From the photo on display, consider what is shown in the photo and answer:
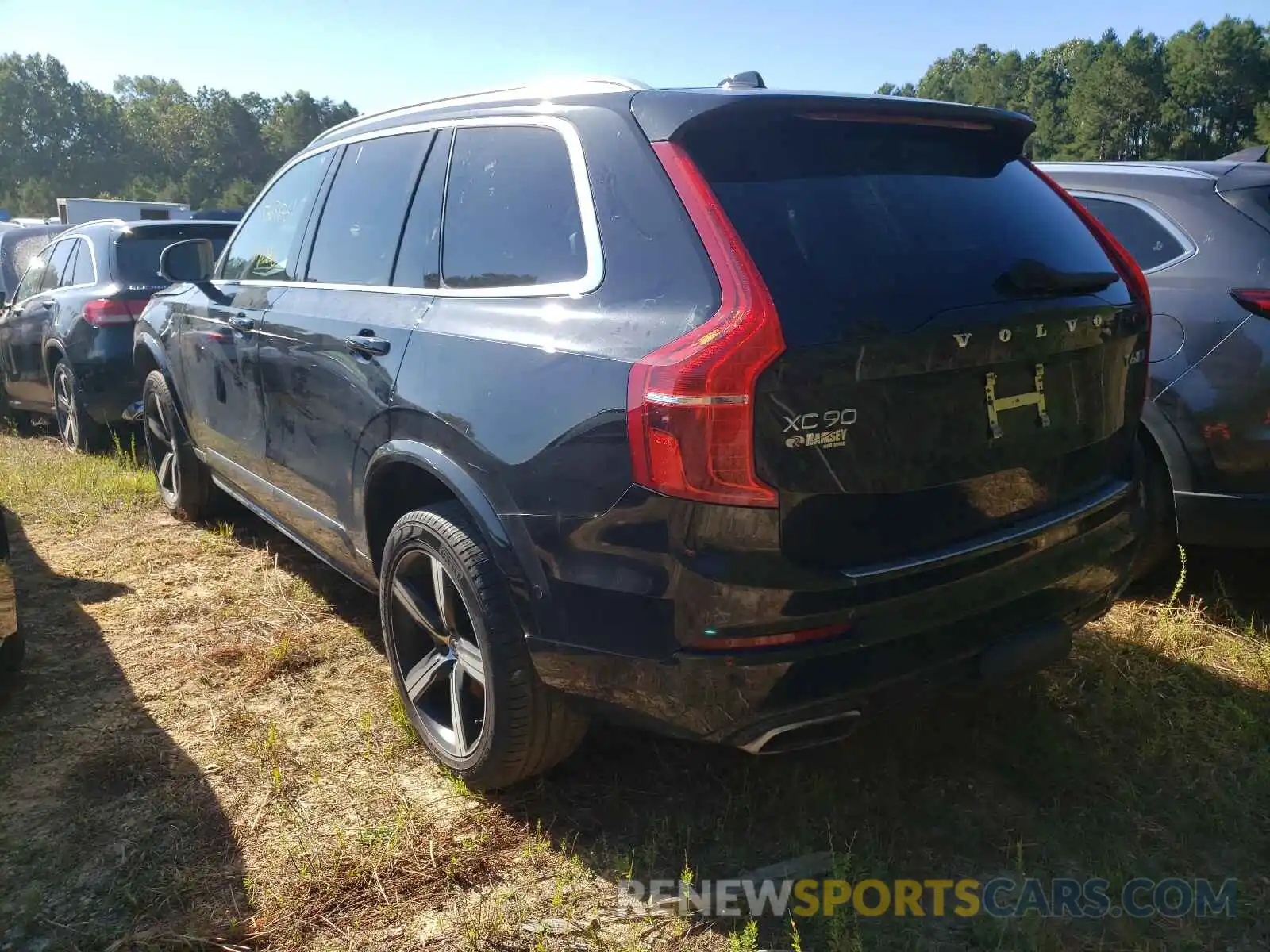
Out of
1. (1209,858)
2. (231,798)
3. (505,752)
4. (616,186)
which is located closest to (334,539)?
(231,798)

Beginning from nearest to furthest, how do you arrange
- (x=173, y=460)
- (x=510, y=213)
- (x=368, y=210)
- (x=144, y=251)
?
(x=510, y=213) < (x=368, y=210) < (x=173, y=460) < (x=144, y=251)

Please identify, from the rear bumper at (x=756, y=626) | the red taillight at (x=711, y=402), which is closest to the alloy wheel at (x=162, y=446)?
the rear bumper at (x=756, y=626)

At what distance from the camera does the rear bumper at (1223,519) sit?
137 inches

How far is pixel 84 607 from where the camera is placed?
423 centimetres

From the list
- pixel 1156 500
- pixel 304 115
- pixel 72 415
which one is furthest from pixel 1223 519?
pixel 304 115

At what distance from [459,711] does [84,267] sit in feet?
19.5

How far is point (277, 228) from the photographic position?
4.08 m

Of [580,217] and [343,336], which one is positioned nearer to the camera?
[580,217]

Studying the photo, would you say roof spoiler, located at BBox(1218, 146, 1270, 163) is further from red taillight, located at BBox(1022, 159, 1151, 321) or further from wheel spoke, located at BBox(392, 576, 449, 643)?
wheel spoke, located at BBox(392, 576, 449, 643)

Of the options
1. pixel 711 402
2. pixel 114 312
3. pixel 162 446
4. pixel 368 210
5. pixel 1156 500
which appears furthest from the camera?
pixel 114 312

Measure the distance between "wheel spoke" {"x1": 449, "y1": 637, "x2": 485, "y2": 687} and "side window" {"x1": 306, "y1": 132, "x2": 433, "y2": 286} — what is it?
1183 millimetres

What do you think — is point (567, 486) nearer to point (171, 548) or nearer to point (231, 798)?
point (231, 798)

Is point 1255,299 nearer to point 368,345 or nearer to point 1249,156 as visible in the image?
point 1249,156

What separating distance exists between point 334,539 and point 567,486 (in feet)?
4.97
